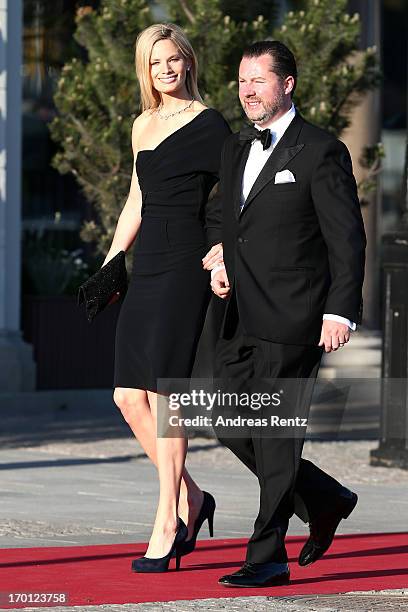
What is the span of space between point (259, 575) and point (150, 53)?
6.87 ft

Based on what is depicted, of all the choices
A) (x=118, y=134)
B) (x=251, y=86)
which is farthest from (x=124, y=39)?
(x=251, y=86)

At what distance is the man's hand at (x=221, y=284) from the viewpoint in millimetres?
6043

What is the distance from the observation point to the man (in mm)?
5734

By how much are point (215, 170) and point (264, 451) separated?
122 centimetres

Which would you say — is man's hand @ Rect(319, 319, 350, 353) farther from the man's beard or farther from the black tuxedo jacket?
the man's beard

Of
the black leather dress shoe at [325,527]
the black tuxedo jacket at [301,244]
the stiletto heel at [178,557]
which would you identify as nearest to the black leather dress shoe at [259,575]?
the black leather dress shoe at [325,527]

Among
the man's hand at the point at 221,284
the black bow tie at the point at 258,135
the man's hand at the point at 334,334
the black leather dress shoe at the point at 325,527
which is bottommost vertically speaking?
the black leather dress shoe at the point at 325,527

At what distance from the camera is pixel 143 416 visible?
6.37 meters

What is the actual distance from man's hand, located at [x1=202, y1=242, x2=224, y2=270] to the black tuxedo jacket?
20 cm

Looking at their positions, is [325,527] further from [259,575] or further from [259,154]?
[259,154]

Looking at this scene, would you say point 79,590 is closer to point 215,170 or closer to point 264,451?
point 264,451

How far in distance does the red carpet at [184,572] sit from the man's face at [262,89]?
167 centimetres

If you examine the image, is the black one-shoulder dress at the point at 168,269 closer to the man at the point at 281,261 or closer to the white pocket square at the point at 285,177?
the man at the point at 281,261

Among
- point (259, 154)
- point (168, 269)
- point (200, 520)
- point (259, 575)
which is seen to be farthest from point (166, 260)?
point (259, 575)
